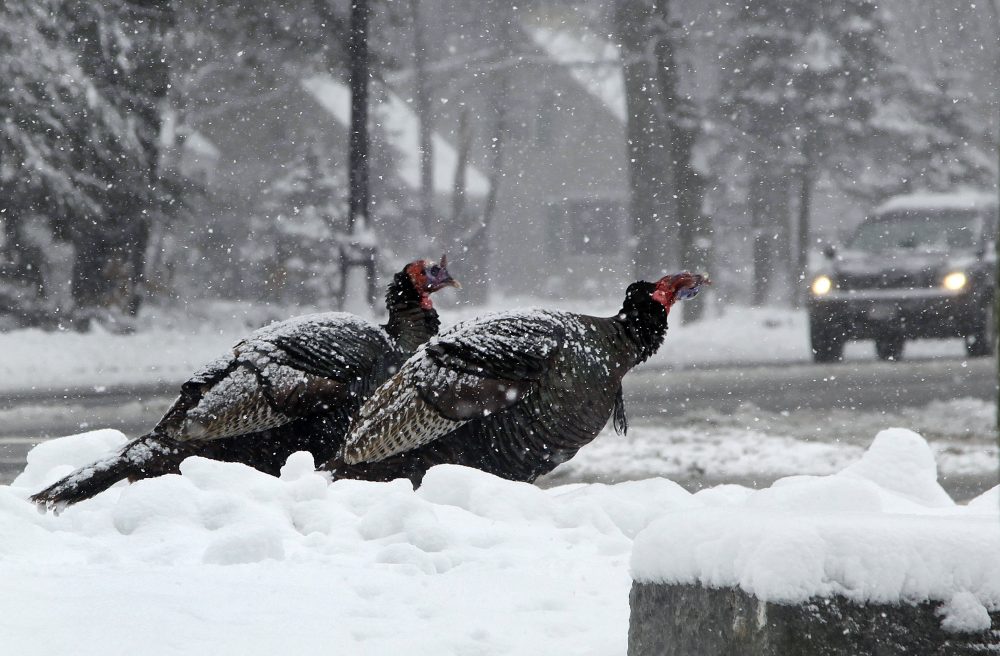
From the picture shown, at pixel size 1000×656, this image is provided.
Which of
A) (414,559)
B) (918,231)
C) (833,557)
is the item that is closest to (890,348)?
(918,231)

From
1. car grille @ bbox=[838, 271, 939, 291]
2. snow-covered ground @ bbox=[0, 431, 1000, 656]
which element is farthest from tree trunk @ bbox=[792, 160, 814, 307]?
snow-covered ground @ bbox=[0, 431, 1000, 656]

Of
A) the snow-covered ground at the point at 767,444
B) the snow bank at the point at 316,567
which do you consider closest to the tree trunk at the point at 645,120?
the snow-covered ground at the point at 767,444

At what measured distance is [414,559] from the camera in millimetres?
4191

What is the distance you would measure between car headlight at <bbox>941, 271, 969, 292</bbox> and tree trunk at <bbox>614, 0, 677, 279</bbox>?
9.97m

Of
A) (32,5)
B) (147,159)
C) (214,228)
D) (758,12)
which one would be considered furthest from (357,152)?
(758,12)

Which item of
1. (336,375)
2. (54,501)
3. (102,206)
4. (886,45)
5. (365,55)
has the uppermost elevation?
(886,45)

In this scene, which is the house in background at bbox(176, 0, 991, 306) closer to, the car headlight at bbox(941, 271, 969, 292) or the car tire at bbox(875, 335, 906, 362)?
the car tire at bbox(875, 335, 906, 362)

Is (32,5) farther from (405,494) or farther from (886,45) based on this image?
(886,45)

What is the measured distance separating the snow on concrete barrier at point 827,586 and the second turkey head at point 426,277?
9.42 feet

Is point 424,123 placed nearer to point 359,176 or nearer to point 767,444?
point 359,176

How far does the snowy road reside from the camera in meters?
8.83

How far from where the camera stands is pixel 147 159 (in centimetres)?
2083

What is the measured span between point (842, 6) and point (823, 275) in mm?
14369

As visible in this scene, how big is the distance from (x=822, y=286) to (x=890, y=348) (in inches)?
73.9
